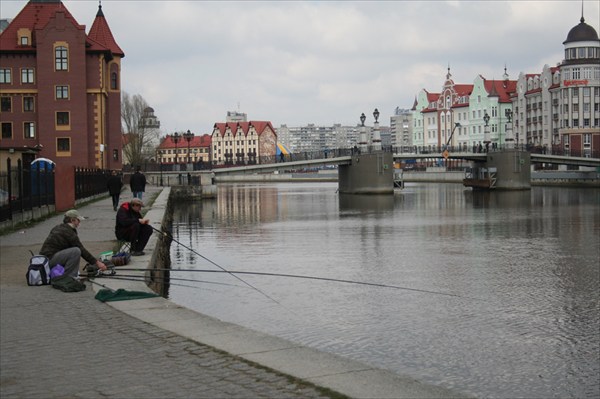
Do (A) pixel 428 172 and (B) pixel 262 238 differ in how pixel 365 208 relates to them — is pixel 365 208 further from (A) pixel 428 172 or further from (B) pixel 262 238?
(A) pixel 428 172

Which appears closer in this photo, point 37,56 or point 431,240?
point 431,240

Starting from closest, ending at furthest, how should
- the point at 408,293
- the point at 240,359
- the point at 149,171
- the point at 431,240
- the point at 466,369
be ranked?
1. the point at 240,359
2. the point at 466,369
3. the point at 408,293
4. the point at 431,240
5. the point at 149,171

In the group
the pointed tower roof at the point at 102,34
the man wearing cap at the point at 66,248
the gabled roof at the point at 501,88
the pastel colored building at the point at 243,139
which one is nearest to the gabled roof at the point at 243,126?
the pastel colored building at the point at 243,139

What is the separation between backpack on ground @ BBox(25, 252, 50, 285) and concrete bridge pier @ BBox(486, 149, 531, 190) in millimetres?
68368

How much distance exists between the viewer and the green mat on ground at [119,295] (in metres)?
10.7

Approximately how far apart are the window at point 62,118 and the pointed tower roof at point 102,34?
1055 cm

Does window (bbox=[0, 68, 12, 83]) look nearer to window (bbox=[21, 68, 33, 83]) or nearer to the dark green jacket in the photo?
window (bbox=[21, 68, 33, 83])

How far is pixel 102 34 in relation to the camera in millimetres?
68750

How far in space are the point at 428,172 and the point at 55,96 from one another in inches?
2841

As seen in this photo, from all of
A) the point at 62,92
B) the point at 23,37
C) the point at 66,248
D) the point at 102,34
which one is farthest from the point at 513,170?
the point at 66,248

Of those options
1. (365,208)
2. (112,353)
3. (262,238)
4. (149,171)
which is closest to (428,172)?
(149,171)

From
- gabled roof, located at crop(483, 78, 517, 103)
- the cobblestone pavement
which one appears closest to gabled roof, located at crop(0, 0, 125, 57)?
the cobblestone pavement

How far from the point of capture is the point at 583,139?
10000 centimetres

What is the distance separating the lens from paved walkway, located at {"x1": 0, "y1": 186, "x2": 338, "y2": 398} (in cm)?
631
